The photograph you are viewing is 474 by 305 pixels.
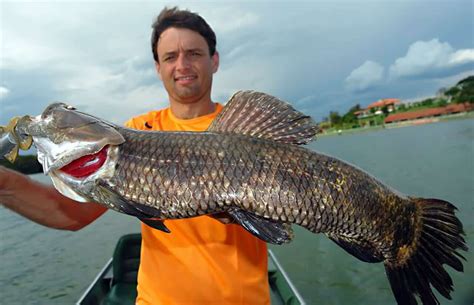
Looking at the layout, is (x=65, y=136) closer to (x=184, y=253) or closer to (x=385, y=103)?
(x=184, y=253)

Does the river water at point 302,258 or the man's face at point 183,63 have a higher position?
the man's face at point 183,63

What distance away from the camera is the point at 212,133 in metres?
2.40

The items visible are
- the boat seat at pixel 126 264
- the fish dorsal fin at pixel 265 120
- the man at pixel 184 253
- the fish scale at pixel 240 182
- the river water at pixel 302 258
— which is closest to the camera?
the fish scale at pixel 240 182

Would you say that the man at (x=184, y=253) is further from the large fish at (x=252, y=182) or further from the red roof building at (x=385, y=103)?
the red roof building at (x=385, y=103)

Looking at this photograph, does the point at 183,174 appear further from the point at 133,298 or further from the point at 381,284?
the point at 381,284

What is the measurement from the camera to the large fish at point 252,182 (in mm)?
2166

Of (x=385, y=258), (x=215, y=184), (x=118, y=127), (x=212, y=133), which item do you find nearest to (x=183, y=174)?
(x=215, y=184)

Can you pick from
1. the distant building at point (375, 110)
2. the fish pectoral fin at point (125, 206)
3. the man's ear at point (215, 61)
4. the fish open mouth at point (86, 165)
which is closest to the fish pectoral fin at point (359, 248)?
the fish pectoral fin at point (125, 206)

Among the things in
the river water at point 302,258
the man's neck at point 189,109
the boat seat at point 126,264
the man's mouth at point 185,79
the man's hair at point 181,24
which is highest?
the man's hair at point 181,24

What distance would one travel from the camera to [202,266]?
2.98m

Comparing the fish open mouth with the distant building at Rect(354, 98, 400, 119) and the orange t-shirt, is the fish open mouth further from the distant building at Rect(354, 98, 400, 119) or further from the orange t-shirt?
the distant building at Rect(354, 98, 400, 119)

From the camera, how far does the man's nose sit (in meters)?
3.58

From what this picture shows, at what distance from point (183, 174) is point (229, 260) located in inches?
44.5

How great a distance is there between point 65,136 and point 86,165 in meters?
0.21
